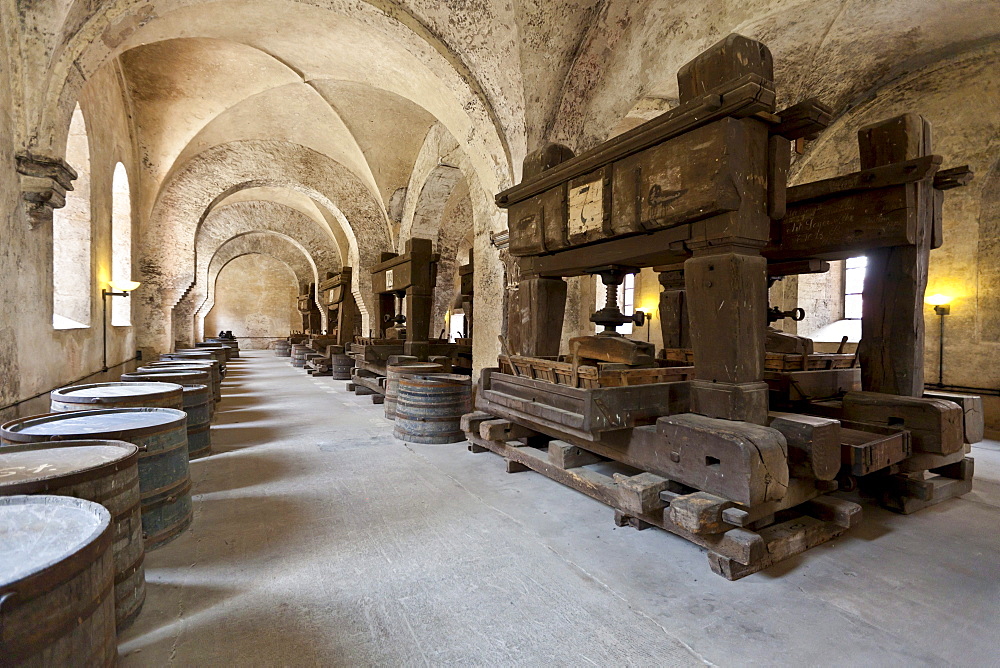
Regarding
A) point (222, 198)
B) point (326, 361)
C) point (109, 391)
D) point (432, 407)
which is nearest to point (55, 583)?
point (109, 391)

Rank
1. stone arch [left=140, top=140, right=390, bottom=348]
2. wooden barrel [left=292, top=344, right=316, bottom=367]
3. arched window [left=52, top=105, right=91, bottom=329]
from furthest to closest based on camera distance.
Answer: wooden barrel [left=292, top=344, right=316, bottom=367], stone arch [left=140, top=140, right=390, bottom=348], arched window [left=52, top=105, right=91, bottom=329]

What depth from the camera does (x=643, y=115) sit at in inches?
332

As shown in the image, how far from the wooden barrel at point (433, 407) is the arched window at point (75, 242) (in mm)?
4764

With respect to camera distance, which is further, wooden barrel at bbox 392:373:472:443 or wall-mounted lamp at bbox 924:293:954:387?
wall-mounted lamp at bbox 924:293:954:387

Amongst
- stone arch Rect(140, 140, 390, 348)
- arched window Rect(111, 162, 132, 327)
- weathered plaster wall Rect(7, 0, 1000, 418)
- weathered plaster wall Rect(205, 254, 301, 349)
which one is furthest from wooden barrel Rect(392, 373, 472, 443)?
weathered plaster wall Rect(205, 254, 301, 349)

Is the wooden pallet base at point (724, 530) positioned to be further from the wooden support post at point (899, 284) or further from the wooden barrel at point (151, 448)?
the wooden barrel at point (151, 448)

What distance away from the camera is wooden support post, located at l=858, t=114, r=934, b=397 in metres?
3.61

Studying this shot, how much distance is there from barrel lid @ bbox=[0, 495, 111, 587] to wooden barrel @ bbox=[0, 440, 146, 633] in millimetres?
205

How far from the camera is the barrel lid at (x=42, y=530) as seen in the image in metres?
1.31

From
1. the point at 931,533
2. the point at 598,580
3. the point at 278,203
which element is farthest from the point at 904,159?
the point at 278,203

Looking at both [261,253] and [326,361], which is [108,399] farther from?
[261,253]

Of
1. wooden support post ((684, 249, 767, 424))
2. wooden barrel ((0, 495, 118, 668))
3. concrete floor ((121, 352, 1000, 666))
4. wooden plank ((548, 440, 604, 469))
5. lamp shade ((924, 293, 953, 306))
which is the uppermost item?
lamp shade ((924, 293, 953, 306))

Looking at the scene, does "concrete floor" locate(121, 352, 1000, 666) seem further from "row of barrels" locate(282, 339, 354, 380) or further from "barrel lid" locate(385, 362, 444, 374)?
"row of barrels" locate(282, 339, 354, 380)

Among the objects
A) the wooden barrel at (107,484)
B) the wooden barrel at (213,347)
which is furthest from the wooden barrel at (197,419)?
the wooden barrel at (213,347)
